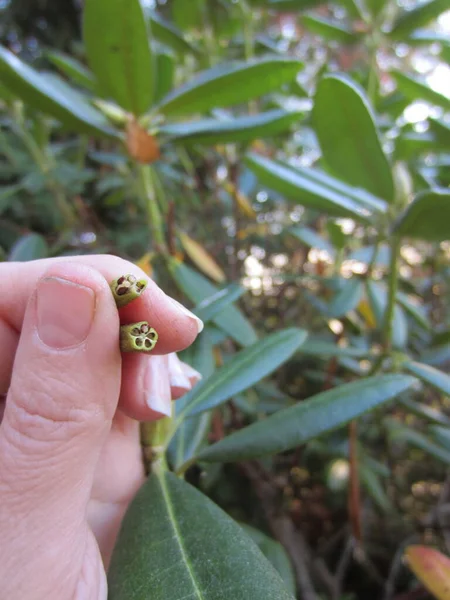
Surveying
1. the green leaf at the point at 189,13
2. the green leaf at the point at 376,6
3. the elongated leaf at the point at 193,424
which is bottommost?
the elongated leaf at the point at 193,424

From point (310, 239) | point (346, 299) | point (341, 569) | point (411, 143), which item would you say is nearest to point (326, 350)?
point (346, 299)

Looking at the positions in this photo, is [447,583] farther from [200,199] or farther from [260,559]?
[200,199]

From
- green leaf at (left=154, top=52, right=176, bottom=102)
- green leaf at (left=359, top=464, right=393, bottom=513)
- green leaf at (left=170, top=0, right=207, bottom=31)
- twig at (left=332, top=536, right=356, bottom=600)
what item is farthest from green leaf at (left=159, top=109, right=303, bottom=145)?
twig at (left=332, top=536, right=356, bottom=600)

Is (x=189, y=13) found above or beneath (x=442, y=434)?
above

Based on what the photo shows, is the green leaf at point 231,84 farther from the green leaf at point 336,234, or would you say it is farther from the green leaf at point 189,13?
the green leaf at point 189,13

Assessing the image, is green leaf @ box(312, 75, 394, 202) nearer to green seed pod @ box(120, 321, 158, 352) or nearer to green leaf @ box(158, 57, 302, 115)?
green leaf @ box(158, 57, 302, 115)

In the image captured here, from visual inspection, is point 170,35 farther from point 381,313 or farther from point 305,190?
point 381,313

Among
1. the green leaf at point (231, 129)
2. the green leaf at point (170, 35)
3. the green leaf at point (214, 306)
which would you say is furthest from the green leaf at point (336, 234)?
the green leaf at point (170, 35)
